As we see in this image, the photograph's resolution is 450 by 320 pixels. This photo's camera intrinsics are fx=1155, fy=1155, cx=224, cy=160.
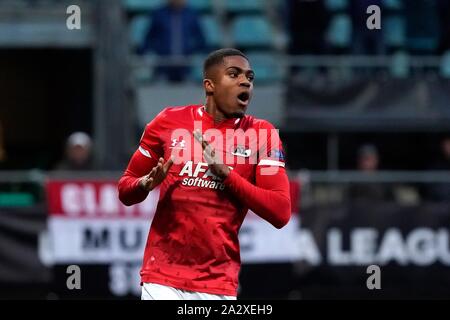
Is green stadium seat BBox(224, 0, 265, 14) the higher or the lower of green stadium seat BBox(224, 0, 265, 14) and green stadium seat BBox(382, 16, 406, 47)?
the higher

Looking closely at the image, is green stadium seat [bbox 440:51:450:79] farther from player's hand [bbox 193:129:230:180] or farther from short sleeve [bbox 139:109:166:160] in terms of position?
player's hand [bbox 193:129:230:180]

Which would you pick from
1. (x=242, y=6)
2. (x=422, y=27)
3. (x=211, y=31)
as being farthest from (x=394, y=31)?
(x=211, y=31)

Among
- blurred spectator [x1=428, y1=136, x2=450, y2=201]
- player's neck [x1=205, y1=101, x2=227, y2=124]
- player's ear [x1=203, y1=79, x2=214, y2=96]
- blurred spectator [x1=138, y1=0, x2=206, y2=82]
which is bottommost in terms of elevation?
blurred spectator [x1=428, y1=136, x2=450, y2=201]

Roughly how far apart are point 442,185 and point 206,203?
8.90 meters

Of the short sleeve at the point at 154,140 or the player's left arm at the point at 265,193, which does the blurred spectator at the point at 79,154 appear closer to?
the short sleeve at the point at 154,140

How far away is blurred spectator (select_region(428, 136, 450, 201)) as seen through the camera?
582 inches

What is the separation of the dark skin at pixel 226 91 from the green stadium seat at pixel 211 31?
976 centimetres

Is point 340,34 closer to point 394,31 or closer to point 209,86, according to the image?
point 394,31

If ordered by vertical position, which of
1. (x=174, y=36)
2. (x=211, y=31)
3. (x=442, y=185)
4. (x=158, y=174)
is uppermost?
(x=211, y=31)

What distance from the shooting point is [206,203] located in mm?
6430

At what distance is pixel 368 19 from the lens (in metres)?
15.5

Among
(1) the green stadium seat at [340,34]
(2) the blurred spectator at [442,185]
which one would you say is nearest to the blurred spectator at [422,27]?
(1) the green stadium seat at [340,34]

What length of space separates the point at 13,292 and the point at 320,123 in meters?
5.00

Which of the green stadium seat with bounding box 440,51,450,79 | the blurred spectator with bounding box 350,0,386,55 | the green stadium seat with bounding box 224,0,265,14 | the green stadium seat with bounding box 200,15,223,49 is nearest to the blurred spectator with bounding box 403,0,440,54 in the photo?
the green stadium seat with bounding box 440,51,450,79
